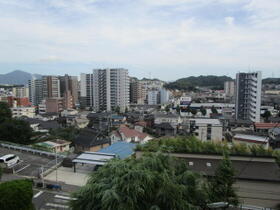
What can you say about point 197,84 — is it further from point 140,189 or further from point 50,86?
point 140,189

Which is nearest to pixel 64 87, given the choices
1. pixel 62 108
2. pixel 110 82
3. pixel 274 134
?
pixel 62 108

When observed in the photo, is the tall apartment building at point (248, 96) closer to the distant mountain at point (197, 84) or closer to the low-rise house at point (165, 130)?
the low-rise house at point (165, 130)

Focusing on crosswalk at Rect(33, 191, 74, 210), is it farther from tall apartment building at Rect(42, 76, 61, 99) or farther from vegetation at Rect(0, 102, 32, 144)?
tall apartment building at Rect(42, 76, 61, 99)

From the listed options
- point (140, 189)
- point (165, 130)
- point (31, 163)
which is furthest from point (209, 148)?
point (165, 130)

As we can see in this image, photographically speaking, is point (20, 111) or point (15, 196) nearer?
point (15, 196)

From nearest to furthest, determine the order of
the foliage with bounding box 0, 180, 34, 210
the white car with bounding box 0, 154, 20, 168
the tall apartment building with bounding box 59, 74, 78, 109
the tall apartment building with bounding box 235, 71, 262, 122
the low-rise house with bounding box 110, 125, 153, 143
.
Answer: the foliage with bounding box 0, 180, 34, 210, the white car with bounding box 0, 154, 20, 168, the low-rise house with bounding box 110, 125, 153, 143, the tall apartment building with bounding box 235, 71, 262, 122, the tall apartment building with bounding box 59, 74, 78, 109

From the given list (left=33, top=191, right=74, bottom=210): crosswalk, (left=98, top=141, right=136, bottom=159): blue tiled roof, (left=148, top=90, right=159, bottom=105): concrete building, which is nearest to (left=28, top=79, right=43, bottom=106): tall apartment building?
(left=148, top=90, right=159, bottom=105): concrete building

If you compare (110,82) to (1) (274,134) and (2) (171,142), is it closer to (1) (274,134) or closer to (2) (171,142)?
(1) (274,134)
